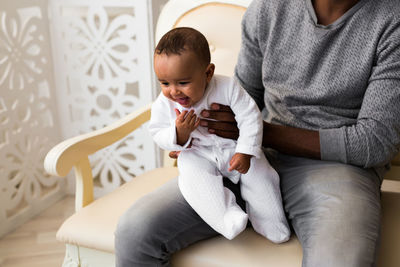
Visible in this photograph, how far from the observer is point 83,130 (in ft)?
6.99

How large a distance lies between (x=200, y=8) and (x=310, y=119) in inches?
21.7

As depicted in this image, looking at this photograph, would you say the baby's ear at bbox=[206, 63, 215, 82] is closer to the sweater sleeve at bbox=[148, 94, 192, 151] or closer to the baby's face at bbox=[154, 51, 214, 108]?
the baby's face at bbox=[154, 51, 214, 108]

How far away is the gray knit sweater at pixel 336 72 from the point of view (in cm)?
102

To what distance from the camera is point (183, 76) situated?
35.3 inches

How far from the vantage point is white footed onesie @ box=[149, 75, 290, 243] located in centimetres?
96

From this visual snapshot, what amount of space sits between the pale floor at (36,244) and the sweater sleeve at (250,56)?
99cm

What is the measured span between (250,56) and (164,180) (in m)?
0.42

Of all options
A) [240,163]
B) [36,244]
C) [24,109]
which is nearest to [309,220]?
[240,163]

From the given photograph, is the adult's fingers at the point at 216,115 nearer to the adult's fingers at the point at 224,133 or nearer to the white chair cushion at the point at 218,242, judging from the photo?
the adult's fingers at the point at 224,133

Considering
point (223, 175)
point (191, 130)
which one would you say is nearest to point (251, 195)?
point (223, 175)

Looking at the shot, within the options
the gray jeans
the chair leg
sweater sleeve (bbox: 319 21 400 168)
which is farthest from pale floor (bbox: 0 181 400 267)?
sweater sleeve (bbox: 319 21 400 168)

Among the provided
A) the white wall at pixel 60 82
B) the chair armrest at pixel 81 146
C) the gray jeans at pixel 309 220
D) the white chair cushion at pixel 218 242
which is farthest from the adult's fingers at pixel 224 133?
the white wall at pixel 60 82

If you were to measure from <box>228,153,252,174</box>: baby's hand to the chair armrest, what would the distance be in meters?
0.42

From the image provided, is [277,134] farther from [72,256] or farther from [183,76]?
[72,256]
